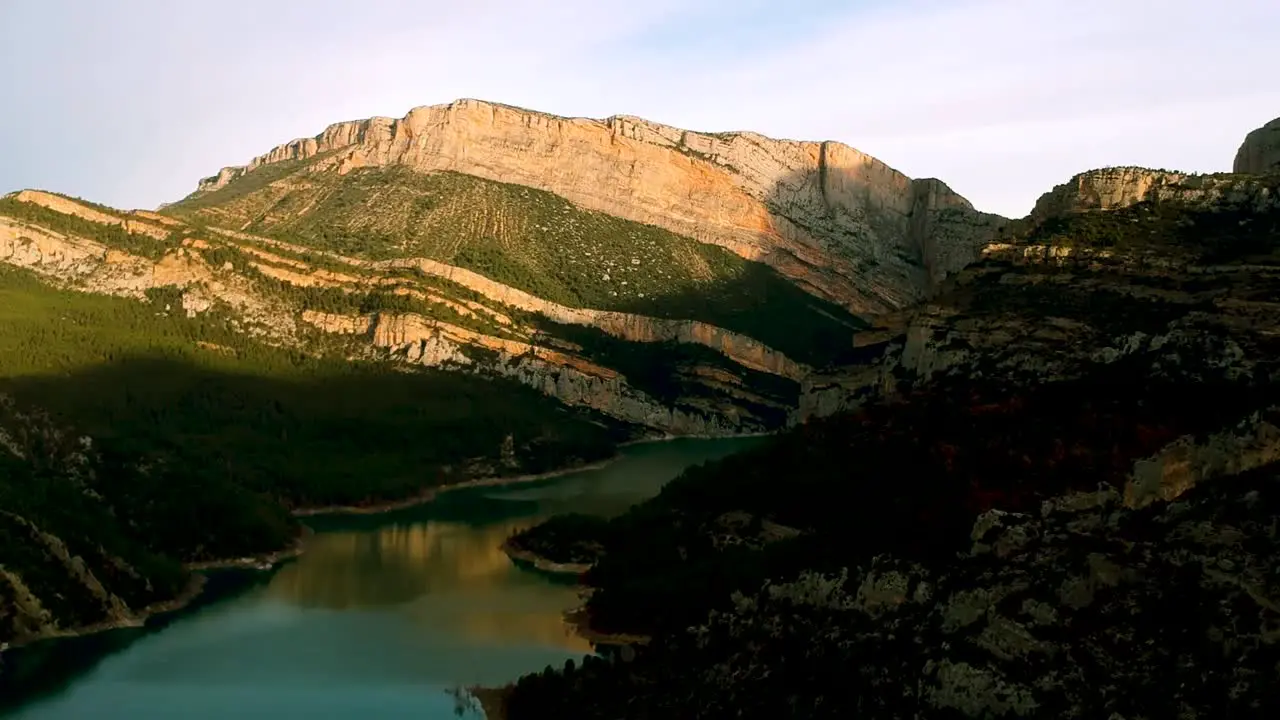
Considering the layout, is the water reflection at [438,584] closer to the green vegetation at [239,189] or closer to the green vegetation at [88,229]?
the green vegetation at [88,229]

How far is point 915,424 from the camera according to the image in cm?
5247

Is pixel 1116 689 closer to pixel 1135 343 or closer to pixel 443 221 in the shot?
pixel 1135 343

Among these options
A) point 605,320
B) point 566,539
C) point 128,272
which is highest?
point 605,320

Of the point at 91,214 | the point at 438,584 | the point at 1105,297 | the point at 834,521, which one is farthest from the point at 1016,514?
the point at 91,214

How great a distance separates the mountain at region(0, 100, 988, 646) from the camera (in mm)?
81000

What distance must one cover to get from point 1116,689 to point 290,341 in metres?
118

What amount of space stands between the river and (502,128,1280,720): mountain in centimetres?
425

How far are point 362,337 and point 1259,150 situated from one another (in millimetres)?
88687

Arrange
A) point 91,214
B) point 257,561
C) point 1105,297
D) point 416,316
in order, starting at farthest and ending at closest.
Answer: point 416,316
point 91,214
point 257,561
point 1105,297

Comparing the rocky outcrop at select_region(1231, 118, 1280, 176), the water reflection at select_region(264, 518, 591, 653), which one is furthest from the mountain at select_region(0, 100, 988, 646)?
the rocky outcrop at select_region(1231, 118, 1280, 176)

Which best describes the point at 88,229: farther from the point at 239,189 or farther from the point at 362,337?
the point at 239,189

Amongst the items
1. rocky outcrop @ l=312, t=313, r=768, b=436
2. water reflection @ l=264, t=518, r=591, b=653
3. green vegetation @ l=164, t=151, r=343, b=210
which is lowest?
water reflection @ l=264, t=518, r=591, b=653

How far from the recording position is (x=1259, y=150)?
263ft

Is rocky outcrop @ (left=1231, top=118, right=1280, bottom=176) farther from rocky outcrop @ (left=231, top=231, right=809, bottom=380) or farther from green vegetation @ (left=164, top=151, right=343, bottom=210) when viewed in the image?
green vegetation @ (left=164, top=151, right=343, bottom=210)
